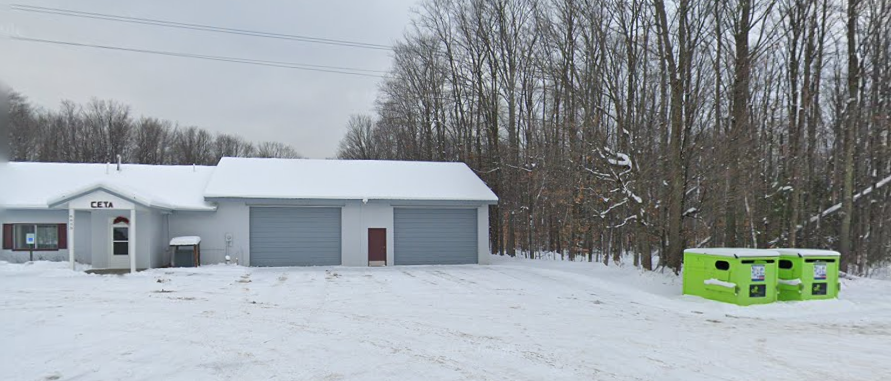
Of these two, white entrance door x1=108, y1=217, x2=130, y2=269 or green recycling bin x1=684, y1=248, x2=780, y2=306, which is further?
white entrance door x1=108, y1=217, x2=130, y2=269

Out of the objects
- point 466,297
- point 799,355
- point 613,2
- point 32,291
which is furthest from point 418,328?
point 613,2

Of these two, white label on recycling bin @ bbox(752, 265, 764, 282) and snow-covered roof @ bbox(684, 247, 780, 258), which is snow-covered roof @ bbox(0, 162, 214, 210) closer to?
snow-covered roof @ bbox(684, 247, 780, 258)

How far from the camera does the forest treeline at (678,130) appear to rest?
1642cm

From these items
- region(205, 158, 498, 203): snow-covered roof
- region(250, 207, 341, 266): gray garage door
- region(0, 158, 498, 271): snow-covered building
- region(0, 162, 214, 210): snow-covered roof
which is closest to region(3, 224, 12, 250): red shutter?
region(0, 158, 498, 271): snow-covered building

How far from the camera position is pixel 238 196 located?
20422mm

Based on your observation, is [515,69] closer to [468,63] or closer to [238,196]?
[468,63]

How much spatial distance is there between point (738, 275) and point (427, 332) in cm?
687

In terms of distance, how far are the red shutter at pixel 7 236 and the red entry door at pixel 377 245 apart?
12371 millimetres

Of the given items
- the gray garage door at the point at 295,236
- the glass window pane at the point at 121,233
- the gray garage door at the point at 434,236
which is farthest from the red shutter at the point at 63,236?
the gray garage door at the point at 434,236

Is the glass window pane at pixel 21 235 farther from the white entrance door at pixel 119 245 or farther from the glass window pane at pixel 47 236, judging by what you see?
the white entrance door at pixel 119 245

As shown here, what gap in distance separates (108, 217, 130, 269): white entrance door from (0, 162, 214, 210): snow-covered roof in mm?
1306

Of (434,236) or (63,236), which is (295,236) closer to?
(434,236)

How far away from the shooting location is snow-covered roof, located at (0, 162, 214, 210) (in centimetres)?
1909

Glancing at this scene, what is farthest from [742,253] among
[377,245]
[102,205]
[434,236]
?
[102,205]
